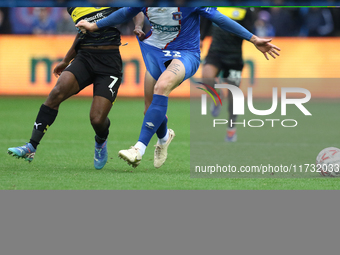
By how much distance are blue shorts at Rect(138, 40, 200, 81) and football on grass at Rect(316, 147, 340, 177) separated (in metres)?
1.50

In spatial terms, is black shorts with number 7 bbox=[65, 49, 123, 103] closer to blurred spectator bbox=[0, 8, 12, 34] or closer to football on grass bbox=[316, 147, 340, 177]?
football on grass bbox=[316, 147, 340, 177]

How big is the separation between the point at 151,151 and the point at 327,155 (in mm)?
2674

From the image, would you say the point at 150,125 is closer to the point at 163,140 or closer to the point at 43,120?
the point at 163,140

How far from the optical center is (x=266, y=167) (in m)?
6.36

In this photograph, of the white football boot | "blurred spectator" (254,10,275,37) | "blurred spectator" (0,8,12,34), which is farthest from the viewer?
"blurred spectator" (254,10,275,37)

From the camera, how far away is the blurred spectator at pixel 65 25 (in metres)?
16.0

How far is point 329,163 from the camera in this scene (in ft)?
18.4

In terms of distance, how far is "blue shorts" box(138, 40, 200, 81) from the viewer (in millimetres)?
5625

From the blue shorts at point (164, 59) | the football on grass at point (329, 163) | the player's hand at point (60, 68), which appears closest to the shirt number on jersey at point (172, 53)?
the blue shorts at point (164, 59)

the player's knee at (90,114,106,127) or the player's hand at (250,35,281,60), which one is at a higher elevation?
the player's hand at (250,35,281,60)

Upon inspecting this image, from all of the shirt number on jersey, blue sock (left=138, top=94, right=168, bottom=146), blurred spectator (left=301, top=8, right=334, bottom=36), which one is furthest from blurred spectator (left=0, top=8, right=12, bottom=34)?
blue sock (left=138, top=94, right=168, bottom=146)

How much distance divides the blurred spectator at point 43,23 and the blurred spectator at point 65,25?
0.16m

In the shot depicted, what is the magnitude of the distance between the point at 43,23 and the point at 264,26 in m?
6.06

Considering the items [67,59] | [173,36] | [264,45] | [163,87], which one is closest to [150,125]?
[163,87]
